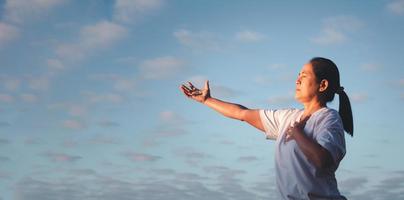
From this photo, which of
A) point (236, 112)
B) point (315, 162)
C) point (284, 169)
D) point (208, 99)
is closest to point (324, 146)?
point (315, 162)

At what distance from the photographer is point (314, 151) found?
522 cm

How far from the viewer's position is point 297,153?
5508 millimetres

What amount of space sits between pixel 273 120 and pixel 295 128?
1087 mm

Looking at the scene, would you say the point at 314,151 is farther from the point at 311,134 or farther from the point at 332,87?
the point at 332,87

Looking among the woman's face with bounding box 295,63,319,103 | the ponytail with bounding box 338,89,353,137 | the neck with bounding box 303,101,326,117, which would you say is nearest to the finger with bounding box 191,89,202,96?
the woman's face with bounding box 295,63,319,103

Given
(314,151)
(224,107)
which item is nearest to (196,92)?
(224,107)

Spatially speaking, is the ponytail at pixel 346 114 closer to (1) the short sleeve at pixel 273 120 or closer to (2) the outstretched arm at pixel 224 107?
(1) the short sleeve at pixel 273 120

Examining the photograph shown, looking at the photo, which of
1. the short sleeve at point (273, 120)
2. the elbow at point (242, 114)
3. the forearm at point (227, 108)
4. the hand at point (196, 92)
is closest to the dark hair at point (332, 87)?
the short sleeve at point (273, 120)

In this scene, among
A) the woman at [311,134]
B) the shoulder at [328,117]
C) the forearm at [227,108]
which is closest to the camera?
the woman at [311,134]

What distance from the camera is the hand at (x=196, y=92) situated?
309 inches

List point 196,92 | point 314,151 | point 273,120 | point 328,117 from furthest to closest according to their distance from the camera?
1. point 196,92
2. point 273,120
3. point 328,117
4. point 314,151

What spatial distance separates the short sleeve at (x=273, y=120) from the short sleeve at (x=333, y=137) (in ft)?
2.79

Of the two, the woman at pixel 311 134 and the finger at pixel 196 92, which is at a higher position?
the finger at pixel 196 92

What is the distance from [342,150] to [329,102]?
92 centimetres
